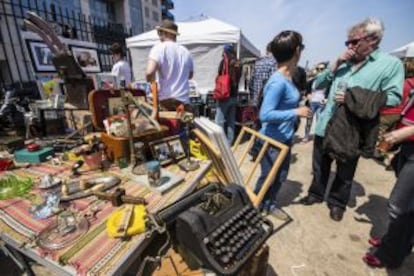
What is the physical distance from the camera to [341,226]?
2.19 m

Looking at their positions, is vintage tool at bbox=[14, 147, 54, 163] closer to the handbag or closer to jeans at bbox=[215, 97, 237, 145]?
the handbag

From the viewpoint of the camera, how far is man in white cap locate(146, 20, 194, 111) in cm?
229

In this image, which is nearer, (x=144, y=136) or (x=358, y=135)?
(x=144, y=136)

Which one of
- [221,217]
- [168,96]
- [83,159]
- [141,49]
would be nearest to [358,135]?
[221,217]

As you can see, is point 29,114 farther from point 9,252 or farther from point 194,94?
point 194,94

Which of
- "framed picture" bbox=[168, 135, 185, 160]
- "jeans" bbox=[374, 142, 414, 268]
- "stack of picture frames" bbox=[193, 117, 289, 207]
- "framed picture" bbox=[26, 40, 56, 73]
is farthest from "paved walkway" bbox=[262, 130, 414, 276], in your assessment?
"framed picture" bbox=[26, 40, 56, 73]

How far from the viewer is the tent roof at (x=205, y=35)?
521cm

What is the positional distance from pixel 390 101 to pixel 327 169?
0.91m

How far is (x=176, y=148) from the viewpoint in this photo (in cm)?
169

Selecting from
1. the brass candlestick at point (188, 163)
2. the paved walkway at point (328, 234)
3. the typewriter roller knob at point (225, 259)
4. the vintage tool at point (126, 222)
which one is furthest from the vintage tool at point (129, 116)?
the paved walkway at point (328, 234)

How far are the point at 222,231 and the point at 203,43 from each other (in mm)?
5428

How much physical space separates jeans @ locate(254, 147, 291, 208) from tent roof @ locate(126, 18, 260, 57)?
397 centimetres

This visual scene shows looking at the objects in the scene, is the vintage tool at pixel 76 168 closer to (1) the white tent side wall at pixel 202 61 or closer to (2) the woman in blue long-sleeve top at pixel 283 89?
(2) the woman in blue long-sleeve top at pixel 283 89

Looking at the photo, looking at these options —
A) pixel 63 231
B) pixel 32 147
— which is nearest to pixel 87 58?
pixel 32 147
